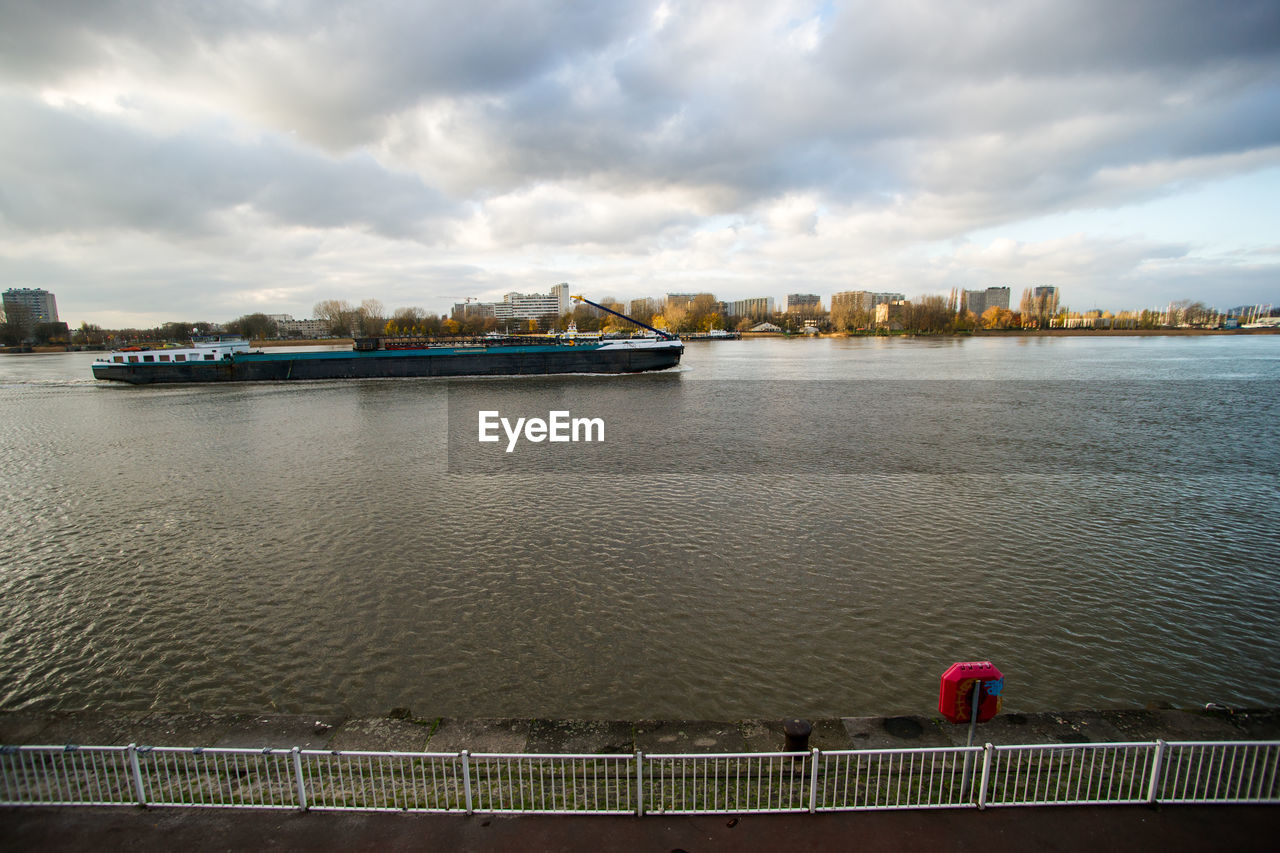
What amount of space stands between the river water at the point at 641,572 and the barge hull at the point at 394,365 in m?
39.2

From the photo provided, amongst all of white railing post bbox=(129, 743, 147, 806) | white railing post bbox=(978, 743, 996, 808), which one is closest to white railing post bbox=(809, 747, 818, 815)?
white railing post bbox=(978, 743, 996, 808)

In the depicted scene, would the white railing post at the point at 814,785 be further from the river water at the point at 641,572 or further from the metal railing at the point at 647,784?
the river water at the point at 641,572

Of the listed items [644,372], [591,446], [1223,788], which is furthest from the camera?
[644,372]

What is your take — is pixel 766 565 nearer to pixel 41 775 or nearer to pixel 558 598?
pixel 558 598

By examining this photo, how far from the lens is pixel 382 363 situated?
74.7m

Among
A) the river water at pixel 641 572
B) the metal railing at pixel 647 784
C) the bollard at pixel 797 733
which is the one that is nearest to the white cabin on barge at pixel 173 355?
the river water at pixel 641 572

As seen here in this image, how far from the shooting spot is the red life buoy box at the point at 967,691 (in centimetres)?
702

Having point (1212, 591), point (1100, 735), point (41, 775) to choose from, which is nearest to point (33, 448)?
point (41, 775)

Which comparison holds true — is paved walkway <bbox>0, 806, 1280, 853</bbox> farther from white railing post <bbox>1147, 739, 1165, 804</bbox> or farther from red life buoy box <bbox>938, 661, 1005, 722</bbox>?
red life buoy box <bbox>938, 661, 1005, 722</bbox>

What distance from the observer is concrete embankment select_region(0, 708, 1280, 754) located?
322 inches

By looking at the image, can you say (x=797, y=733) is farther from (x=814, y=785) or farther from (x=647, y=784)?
(x=647, y=784)

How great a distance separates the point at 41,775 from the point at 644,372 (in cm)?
6670

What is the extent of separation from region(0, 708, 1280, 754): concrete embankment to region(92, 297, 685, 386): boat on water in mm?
63697

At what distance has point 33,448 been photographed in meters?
33.0
